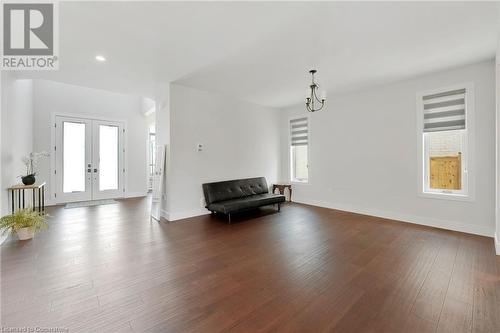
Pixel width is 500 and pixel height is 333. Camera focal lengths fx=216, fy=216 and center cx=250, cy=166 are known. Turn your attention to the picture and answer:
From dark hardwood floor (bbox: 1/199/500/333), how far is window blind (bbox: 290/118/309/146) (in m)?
3.01

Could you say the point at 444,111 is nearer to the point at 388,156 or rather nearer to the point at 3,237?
the point at 388,156

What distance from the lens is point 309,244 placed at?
3152 millimetres

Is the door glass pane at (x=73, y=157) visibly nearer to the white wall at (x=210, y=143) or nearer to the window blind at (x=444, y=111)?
the white wall at (x=210, y=143)

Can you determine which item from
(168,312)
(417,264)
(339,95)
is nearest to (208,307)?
(168,312)

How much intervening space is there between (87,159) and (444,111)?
8727 mm

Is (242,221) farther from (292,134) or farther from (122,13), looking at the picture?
(122,13)

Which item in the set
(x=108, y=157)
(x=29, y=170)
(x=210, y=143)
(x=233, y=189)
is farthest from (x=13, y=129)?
(x=233, y=189)

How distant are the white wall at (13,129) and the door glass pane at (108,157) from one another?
166 cm

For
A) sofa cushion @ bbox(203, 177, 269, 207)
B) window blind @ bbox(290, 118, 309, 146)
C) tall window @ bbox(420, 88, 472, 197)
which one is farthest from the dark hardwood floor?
window blind @ bbox(290, 118, 309, 146)

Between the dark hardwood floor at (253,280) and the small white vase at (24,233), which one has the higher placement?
the small white vase at (24,233)

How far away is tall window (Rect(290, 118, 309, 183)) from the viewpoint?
615cm

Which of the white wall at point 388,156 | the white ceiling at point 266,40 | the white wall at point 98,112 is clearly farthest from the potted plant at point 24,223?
the white wall at point 388,156

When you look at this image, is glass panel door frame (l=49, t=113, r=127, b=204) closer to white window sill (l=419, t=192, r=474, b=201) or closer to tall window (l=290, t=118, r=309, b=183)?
tall window (l=290, t=118, r=309, b=183)

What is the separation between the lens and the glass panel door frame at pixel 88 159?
596 cm
